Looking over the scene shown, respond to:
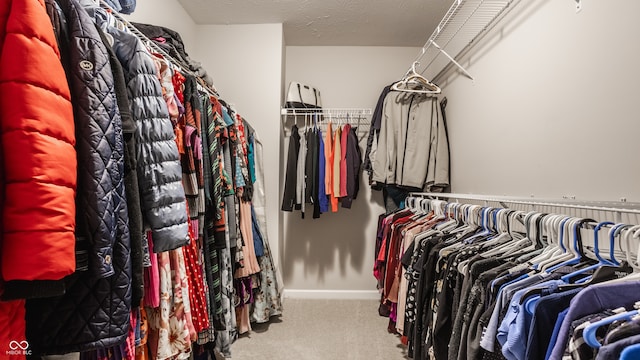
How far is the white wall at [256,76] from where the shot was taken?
3088mm

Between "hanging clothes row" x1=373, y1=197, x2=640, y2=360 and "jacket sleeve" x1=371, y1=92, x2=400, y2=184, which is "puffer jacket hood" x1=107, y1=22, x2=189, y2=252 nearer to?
"hanging clothes row" x1=373, y1=197, x2=640, y2=360

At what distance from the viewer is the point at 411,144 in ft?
9.31

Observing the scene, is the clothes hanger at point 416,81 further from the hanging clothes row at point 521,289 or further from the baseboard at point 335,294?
the baseboard at point 335,294

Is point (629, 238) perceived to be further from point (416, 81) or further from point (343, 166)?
point (343, 166)

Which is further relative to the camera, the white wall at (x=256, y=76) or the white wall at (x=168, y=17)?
the white wall at (x=256, y=76)

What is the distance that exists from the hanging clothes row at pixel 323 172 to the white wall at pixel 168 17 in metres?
1.24

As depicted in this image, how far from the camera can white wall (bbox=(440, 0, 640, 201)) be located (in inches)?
45.8

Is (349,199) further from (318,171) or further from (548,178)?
(548,178)

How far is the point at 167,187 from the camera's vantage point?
100cm

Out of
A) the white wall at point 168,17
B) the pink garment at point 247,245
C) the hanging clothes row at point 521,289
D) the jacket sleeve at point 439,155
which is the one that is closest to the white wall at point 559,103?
the hanging clothes row at point 521,289

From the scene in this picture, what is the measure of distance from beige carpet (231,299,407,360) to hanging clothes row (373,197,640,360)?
0.59m

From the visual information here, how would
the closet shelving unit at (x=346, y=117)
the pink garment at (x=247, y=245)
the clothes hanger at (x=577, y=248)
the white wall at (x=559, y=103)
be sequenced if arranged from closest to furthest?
the clothes hanger at (x=577, y=248) < the white wall at (x=559, y=103) < the pink garment at (x=247, y=245) < the closet shelving unit at (x=346, y=117)

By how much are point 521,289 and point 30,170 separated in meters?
1.11

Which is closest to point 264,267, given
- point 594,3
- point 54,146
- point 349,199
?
point 349,199
